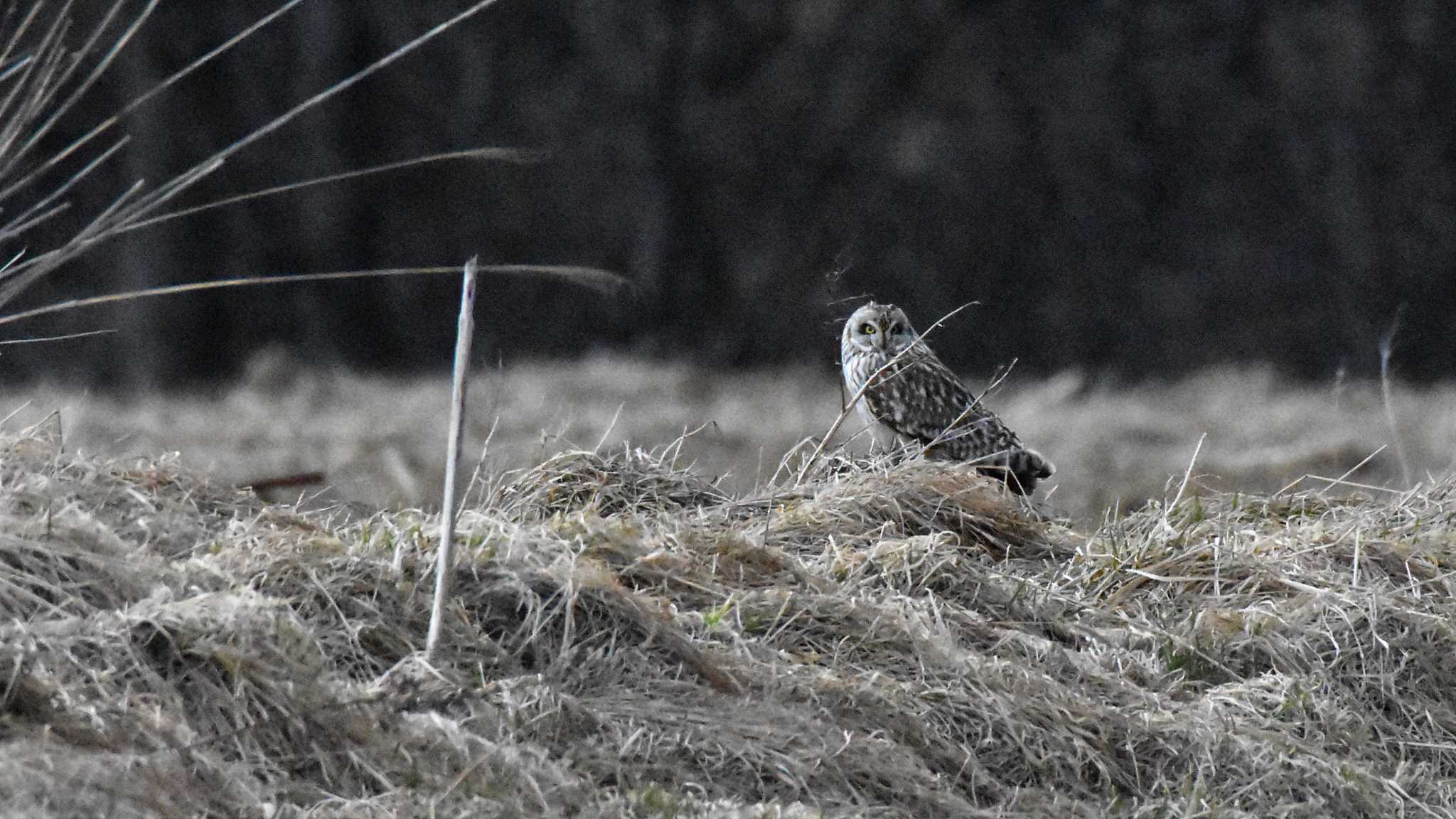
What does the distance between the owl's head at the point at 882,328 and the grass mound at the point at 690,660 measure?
1532mm

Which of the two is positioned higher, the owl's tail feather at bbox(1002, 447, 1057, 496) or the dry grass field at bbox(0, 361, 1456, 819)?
the dry grass field at bbox(0, 361, 1456, 819)

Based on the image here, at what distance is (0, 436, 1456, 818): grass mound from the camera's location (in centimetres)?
306

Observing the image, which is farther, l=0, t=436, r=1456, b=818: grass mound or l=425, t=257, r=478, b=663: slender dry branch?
l=425, t=257, r=478, b=663: slender dry branch

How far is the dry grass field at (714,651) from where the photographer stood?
3062 mm

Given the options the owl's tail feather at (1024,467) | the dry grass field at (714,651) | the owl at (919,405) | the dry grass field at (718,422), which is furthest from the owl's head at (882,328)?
the dry grass field at (718,422)

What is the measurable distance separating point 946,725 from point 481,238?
12.0m

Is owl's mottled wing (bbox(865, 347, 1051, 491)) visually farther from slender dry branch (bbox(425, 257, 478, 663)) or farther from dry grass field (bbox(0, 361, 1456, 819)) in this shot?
slender dry branch (bbox(425, 257, 478, 663))

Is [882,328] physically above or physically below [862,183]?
above

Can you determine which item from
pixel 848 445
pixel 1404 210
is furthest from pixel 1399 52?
pixel 848 445

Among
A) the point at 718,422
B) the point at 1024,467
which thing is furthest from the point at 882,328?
the point at 718,422

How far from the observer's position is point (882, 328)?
602cm

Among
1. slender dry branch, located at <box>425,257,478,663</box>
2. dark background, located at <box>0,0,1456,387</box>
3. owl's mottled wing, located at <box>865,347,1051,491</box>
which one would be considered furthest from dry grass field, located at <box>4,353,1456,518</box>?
slender dry branch, located at <box>425,257,478,663</box>

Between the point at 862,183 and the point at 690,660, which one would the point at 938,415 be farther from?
the point at 862,183

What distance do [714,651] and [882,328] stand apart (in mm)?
2584
